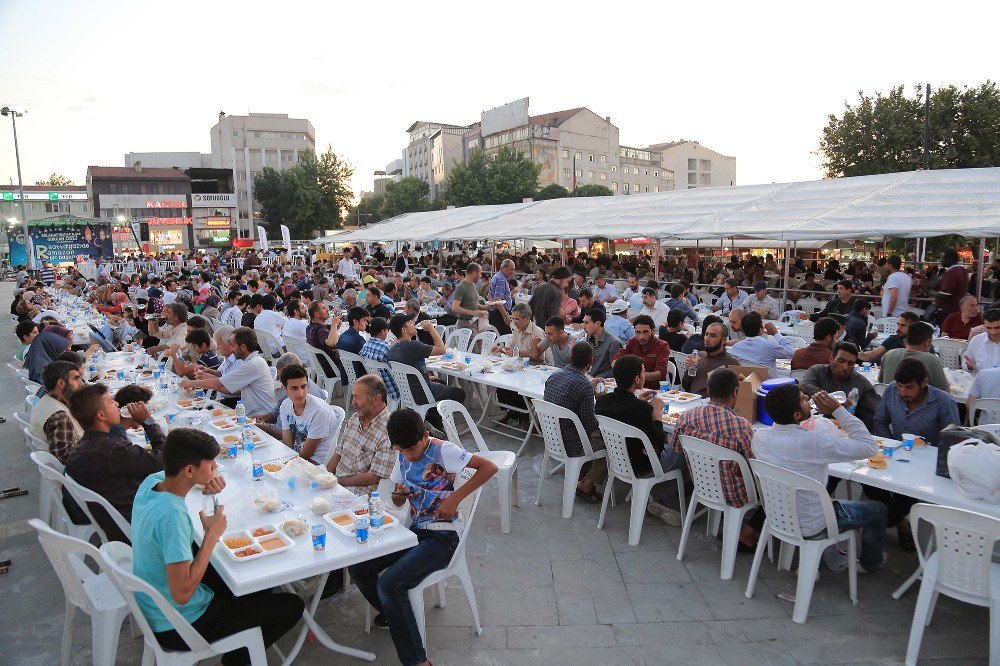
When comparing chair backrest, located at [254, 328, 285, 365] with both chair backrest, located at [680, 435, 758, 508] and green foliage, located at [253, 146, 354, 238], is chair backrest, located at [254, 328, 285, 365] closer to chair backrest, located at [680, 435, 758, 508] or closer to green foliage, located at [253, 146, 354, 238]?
chair backrest, located at [680, 435, 758, 508]

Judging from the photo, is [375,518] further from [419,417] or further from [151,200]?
[151,200]

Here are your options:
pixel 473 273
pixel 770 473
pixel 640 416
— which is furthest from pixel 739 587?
pixel 473 273

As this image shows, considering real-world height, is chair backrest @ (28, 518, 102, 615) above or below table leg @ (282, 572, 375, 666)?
above

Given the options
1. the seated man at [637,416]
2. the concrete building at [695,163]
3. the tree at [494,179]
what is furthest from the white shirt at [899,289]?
the concrete building at [695,163]

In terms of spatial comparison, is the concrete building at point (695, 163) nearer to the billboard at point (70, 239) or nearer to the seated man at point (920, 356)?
the billboard at point (70, 239)

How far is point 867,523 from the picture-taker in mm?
3807

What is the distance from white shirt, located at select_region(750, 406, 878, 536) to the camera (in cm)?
354

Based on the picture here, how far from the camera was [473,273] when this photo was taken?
10.3 meters

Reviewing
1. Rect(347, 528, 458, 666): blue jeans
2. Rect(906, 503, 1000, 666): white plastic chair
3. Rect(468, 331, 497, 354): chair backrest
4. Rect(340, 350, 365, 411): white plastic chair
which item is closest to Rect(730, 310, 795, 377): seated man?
Rect(906, 503, 1000, 666): white plastic chair

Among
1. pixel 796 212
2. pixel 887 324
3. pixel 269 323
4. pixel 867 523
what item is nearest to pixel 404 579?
pixel 867 523

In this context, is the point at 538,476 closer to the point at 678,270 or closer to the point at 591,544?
the point at 591,544

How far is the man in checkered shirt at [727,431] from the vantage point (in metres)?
3.92

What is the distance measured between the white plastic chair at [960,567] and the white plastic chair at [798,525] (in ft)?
1.52

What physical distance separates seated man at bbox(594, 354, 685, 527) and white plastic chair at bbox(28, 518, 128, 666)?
3.14 metres
